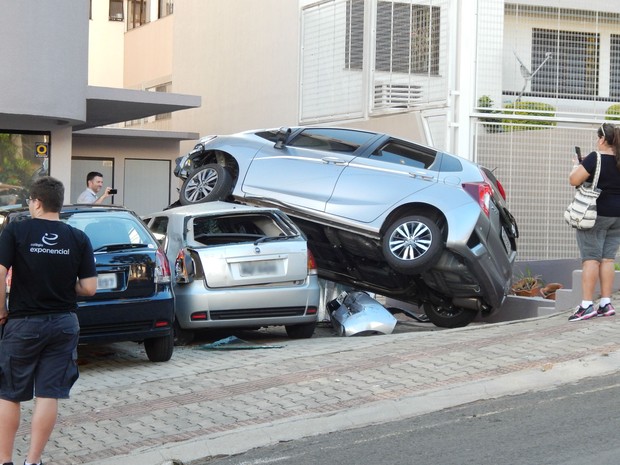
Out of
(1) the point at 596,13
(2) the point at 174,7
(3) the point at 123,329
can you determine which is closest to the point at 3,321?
(3) the point at 123,329

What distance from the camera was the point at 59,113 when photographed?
1536 centimetres

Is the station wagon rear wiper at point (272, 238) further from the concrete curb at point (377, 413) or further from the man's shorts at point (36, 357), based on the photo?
the man's shorts at point (36, 357)

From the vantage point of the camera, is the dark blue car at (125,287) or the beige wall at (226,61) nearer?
the dark blue car at (125,287)

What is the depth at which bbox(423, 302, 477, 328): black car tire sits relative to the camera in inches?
489

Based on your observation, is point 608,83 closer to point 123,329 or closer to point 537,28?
point 537,28

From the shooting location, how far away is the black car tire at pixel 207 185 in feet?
41.7

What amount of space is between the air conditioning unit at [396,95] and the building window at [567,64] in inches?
77.7

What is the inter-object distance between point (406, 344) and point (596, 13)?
338 inches

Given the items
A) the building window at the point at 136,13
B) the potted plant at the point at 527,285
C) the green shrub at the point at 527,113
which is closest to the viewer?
the potted plant at the point at 527,285

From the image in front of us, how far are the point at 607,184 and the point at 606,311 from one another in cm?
132

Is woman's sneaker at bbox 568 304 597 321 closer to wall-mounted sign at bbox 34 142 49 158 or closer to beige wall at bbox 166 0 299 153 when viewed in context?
wall-mounted sign at bbox 34 142 49 158

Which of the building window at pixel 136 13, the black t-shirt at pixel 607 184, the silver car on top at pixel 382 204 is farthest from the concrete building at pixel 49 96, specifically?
the building window at pixel 136 13

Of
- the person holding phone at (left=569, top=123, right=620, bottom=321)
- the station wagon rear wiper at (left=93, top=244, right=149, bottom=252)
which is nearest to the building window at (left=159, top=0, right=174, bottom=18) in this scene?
the station wagon rear wiper at (left=93, top=244, right=149, bottom=252)

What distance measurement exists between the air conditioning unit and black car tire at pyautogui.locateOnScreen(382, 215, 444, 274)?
511 cm
